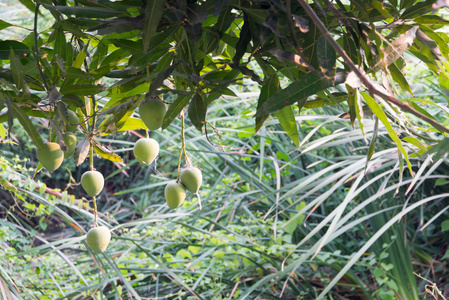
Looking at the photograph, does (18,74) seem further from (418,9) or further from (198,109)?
(418,9)

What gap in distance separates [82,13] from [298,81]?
16 cm

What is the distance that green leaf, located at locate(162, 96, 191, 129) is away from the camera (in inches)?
15.9

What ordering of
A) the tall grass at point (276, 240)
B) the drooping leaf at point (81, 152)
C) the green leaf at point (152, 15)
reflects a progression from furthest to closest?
the tall grass at point (276, 240) → the drooping leaf at point (81, 152) → the green leaf at point (152, 15)

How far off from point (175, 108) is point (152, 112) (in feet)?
0.09

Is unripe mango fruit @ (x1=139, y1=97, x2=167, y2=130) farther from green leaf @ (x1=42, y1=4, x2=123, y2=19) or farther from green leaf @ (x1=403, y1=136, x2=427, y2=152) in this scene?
green leaf @ (x1=403, y1=136, x2=427, y2=152)

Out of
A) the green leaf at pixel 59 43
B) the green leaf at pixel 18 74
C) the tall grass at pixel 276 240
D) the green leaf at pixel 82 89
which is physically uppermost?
the green leaf at pixel 59 43

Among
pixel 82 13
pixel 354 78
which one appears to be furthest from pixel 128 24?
pixel 354 78

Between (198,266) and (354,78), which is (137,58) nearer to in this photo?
(354,78)

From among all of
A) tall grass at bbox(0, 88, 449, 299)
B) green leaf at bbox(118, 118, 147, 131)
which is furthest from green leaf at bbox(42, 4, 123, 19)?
tall grass at bbox(0, 88, 449, 299)

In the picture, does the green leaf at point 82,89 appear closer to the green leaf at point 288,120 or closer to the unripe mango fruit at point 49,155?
the unripe mango fruit at point 49,155

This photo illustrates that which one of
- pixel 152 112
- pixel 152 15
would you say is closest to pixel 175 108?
pixel 152 112

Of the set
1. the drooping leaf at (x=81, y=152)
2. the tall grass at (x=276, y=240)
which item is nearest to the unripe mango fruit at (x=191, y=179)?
the drooping leaf at (x=81, y=152)

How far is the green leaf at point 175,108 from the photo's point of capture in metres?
0.40

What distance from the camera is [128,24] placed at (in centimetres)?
30
